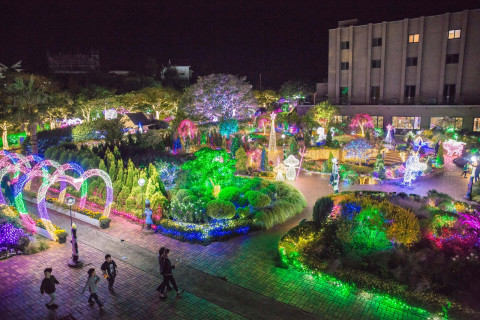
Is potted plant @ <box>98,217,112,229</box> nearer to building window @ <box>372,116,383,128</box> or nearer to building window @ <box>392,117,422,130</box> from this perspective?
building window @ <box>372,116,383,128</box>

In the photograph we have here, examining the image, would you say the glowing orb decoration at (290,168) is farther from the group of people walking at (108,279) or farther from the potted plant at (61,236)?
the group of people walking at (108,279)

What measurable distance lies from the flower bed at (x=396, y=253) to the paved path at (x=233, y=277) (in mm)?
458

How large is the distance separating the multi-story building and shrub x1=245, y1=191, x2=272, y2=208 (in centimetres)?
2968

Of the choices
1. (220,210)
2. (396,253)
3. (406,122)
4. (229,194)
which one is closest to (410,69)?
(406,122)

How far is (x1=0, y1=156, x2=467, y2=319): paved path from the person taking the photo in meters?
9.46

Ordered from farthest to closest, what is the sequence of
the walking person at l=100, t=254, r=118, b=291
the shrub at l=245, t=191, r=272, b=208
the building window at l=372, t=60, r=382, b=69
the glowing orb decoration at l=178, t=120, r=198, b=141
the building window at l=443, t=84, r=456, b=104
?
the building window at l=372, t=60, r=382, b=69 < the building window at l=443, t=84, r=456, b=104 < the glowing orb decoration at l=178, t=120, r=198, b=141 < the shrub at l=245, t=191, r=272, b=208 < the walking person at l=100, t=254, r=118, b=291

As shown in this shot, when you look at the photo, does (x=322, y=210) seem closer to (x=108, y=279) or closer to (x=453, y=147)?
(x=108, y=279)

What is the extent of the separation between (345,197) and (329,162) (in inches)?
467

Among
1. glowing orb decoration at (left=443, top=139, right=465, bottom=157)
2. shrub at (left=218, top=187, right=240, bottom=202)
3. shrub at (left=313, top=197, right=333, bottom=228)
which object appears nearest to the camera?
shrub at (left=313, top=197, right=333, bottom=228)

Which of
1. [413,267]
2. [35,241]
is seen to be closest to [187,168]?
[35,241]

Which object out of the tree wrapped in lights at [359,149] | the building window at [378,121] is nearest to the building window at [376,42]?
the building window at [378,121]

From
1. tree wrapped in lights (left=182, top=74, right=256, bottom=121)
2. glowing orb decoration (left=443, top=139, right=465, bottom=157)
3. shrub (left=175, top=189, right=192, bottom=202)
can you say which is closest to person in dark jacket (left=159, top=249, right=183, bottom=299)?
shrub (left=175, top=189, right=192, bottom=202)

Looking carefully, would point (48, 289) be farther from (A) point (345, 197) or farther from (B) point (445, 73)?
(B) point (445, 73)

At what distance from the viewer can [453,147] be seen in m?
28.9
